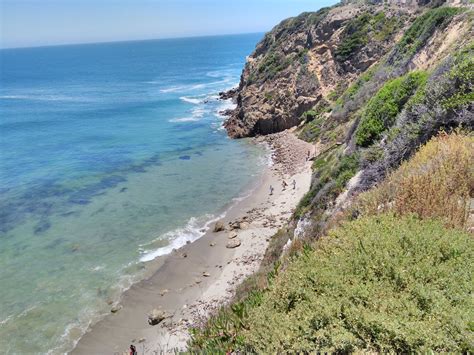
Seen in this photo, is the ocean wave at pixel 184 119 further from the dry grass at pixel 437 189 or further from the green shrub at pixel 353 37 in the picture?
the dry grass at pixel 437 189

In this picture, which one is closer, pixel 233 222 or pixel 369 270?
pixel 369 270

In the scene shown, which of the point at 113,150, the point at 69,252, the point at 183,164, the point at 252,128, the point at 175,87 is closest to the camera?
the point at 69,252

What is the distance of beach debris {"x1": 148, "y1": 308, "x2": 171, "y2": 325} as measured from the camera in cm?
1780

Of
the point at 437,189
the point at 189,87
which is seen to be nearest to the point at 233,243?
the point at 437,189

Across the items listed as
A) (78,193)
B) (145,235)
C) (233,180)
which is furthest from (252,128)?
(145,235)

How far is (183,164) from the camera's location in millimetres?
39656

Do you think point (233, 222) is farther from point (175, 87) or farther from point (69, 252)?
point (175, 87)

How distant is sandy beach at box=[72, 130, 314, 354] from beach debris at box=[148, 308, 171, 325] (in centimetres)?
14

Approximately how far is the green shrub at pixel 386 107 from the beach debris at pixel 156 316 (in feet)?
38.9

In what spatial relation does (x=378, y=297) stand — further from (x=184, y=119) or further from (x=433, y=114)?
(x=184, y=119)

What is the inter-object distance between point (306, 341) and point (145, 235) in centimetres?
2204

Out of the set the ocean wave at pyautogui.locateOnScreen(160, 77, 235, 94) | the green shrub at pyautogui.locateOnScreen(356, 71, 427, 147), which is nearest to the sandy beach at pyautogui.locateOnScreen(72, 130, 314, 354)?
the green shrub at pyautogui.locateOnScreen(356, 71, 427, 147)

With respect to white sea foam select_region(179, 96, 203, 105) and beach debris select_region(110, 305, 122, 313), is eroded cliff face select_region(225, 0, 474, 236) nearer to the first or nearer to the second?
beach debris select_region(110, 305, 122, 313)

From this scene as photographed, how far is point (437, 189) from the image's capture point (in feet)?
22.3
